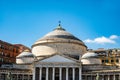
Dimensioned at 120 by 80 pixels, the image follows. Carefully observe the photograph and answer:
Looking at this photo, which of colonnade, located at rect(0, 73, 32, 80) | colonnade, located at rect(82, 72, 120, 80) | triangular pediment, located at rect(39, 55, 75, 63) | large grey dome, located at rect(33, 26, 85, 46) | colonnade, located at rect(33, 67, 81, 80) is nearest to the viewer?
colonnade, located at rect(82, 72, 120, 80)

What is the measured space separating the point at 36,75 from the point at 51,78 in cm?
435

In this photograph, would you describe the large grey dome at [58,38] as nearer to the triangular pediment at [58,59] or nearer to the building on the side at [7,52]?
the triangular pediment at [58,59]

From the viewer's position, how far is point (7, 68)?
287ft

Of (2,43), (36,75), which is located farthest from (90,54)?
(2,43)

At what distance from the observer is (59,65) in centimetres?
8638

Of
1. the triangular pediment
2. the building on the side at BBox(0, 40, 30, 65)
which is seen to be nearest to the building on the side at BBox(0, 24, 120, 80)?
the triangular pediment

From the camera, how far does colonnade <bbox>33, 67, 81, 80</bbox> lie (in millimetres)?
85956

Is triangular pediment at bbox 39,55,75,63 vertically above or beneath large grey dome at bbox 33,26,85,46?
beneath

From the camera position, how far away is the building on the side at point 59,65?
86125 millimetres

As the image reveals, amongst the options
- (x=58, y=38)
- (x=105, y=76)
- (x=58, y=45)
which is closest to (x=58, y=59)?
(x=58, y=45)

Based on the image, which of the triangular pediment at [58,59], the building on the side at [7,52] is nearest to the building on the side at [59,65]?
the triangular pediment at [58,59]

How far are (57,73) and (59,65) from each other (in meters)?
2.97

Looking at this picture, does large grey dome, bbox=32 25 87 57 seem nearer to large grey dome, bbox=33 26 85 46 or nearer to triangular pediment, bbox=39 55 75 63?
large grey dome, bbox=33 26 85 46

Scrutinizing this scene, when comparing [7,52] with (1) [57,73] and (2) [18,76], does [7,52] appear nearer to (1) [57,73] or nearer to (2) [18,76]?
(2) [18,76]
